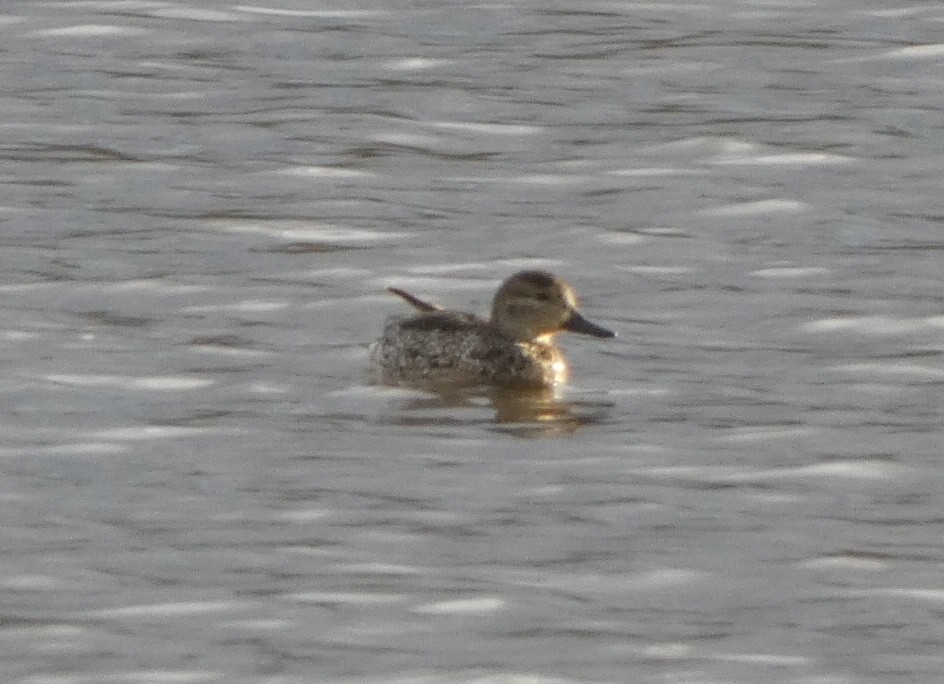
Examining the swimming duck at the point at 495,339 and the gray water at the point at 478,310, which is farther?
the swimming duck at the point at 495,339

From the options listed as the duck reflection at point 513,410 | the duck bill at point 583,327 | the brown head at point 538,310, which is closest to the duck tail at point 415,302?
the brown head at point 538,310

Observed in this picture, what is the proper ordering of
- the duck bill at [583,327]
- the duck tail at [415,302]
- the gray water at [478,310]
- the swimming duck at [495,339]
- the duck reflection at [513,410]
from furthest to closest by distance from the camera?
the duck tail at [415,302] < the duck bill at [583,327] < the swimming duck at [495,339] < the duck reflection at [513,410] < the gray water at [478,310]

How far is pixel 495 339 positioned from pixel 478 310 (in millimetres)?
1017

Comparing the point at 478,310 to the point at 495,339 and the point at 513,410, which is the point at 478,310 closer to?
the point at 495,339

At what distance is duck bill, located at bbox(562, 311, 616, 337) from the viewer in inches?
457

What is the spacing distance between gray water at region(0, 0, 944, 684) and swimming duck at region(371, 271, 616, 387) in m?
0.18

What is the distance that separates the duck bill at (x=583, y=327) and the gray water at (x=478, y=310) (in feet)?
0.43

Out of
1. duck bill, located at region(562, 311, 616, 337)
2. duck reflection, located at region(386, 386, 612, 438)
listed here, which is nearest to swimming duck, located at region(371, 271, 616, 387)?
duck bill, located at region(562, 311, 616, 337)

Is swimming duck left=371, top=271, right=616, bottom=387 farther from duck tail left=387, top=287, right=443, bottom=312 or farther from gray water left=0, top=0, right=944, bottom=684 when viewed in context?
gray water left=0, top=0, right=944, bottom=684

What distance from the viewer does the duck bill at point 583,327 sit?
38.1ft

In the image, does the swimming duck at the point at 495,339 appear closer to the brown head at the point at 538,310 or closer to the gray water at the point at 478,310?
the brown head at the point at 538,310

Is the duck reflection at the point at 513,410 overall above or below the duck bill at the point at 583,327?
below

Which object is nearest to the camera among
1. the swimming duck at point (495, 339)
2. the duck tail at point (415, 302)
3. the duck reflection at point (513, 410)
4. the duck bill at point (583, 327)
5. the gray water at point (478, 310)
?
the gray water at point (478, 310)

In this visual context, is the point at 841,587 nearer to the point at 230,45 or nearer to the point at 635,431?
the point at 635,431
